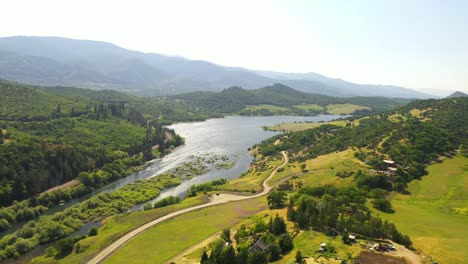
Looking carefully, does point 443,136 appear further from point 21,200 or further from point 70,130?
point 70,130

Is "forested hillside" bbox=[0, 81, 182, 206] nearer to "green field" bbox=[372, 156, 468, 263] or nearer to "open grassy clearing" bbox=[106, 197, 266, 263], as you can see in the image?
"open grassy clearing" bbox=[106, 197, 266, 263]

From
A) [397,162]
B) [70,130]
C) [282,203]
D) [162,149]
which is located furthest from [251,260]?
[70,130]

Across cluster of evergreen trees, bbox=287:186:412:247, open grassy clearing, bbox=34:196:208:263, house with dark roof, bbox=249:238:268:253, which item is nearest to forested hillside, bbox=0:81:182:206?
open grassy clearing, bbox=34:196:208:263

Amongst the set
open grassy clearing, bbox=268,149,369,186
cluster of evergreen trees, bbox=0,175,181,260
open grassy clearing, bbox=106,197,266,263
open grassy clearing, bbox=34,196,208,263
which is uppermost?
open grassy clearing, bbox=268,149,369,186

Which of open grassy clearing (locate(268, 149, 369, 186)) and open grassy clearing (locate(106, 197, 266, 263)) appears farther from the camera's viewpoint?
open grassy clearing (locate(268, 149, 369, 186))

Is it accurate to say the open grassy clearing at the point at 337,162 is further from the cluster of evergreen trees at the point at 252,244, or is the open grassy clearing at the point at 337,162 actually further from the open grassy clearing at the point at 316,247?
the open grassy clearing at the point at 316,247

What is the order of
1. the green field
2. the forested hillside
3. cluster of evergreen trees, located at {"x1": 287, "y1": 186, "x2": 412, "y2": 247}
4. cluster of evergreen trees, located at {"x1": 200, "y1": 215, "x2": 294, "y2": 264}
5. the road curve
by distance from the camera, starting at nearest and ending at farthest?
1. cluster of evergreen trees, located at {"x1": 200, "y1": 215, "x2": 294, "y2": 264}
2. the green field
3. cluster of evergreen trees, located at {"x1": 287, "y1": 186, "x2": 412, "y2": 247}
4. the road curve
5. the forested hillside

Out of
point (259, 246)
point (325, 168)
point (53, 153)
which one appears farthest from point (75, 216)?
point (325, 168)

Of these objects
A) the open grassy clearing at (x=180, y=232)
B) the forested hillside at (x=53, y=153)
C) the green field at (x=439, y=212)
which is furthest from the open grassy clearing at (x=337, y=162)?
the forested hillside at (x=53, y=153)
